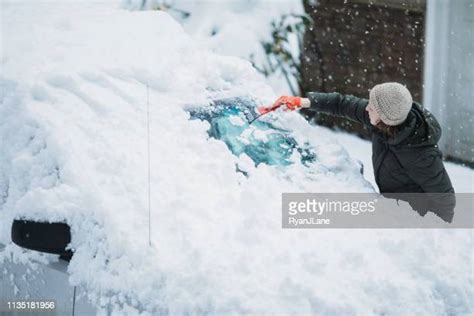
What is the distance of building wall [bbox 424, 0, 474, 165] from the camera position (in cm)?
706

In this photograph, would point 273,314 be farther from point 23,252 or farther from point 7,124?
point 7,124

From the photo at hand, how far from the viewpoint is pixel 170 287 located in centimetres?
266

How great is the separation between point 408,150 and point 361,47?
13.7 ft

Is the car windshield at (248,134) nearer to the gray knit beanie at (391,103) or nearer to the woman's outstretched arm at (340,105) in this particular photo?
the woman's outstretched arm at (340,105)

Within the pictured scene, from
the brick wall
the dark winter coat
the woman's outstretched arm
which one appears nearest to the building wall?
the brick wall

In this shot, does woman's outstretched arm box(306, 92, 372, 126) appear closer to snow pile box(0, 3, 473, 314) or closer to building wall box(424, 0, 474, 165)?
snow pile box(0, 3, 473, 314)

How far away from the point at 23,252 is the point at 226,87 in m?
1.17

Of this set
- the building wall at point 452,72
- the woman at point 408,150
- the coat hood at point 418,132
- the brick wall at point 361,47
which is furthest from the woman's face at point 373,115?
the brick wall at point 361,47

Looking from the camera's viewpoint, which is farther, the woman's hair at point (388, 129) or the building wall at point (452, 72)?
the building wall at point (452, 72)

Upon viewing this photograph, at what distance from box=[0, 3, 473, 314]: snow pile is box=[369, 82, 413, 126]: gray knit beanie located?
0.31 m

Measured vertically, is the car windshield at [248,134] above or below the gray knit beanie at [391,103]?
below

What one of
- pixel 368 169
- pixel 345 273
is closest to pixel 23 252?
pixel 345 273

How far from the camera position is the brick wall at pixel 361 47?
23.8 feet

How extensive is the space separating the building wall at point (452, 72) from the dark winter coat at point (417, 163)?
12.2ft
